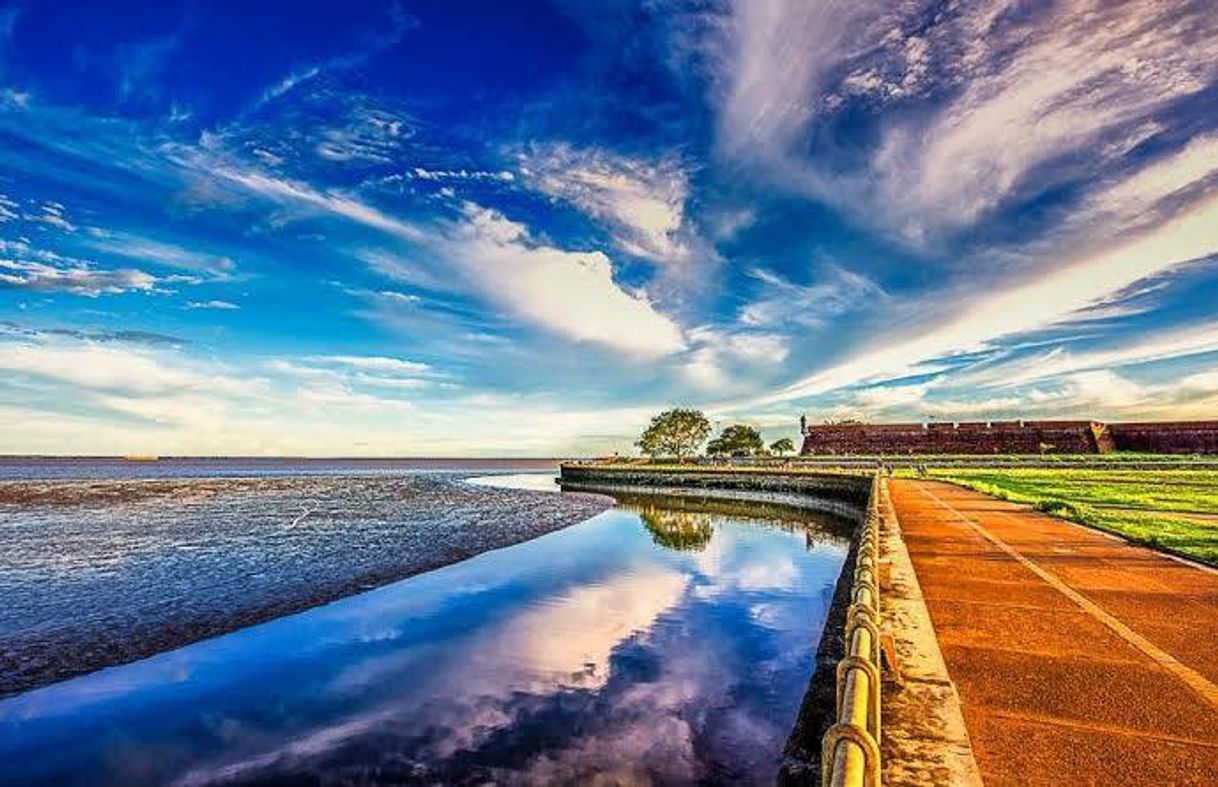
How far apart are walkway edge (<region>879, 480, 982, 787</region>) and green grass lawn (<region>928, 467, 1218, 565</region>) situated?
833cm

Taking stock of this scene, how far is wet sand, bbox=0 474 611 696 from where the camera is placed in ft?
38.1

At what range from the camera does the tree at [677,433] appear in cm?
10044

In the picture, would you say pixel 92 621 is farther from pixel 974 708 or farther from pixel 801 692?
pixel 974 708

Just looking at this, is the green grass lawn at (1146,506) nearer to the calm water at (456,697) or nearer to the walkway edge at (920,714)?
the calm water at (456,697)

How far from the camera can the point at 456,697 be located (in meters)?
Answer: 9.00

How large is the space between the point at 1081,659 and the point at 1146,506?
19.0m

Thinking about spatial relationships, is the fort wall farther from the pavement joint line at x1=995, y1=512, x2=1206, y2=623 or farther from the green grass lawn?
the pavement joint line at x1=995, y1=512, x2=1206, y2=623

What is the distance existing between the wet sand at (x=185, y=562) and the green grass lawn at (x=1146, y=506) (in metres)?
17.5

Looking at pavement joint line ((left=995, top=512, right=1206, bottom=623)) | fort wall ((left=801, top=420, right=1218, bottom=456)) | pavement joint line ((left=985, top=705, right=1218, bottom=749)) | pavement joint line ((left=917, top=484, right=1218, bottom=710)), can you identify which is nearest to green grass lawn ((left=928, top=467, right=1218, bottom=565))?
pavement joint line ((left=995, top=512, right=1206, bottom=623))

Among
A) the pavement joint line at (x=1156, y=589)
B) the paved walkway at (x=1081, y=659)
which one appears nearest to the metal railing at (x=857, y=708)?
the paved walkway at (x=1081, y=659)

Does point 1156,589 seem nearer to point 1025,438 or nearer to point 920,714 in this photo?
point 920,714

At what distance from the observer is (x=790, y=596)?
15656 mm

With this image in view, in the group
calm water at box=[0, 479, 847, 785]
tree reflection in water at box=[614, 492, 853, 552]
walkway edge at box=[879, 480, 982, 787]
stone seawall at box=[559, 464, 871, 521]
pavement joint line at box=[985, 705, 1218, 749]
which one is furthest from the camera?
stone seawall at box=[559, 464, 871, 521]

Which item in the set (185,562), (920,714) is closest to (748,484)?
(185,562)
